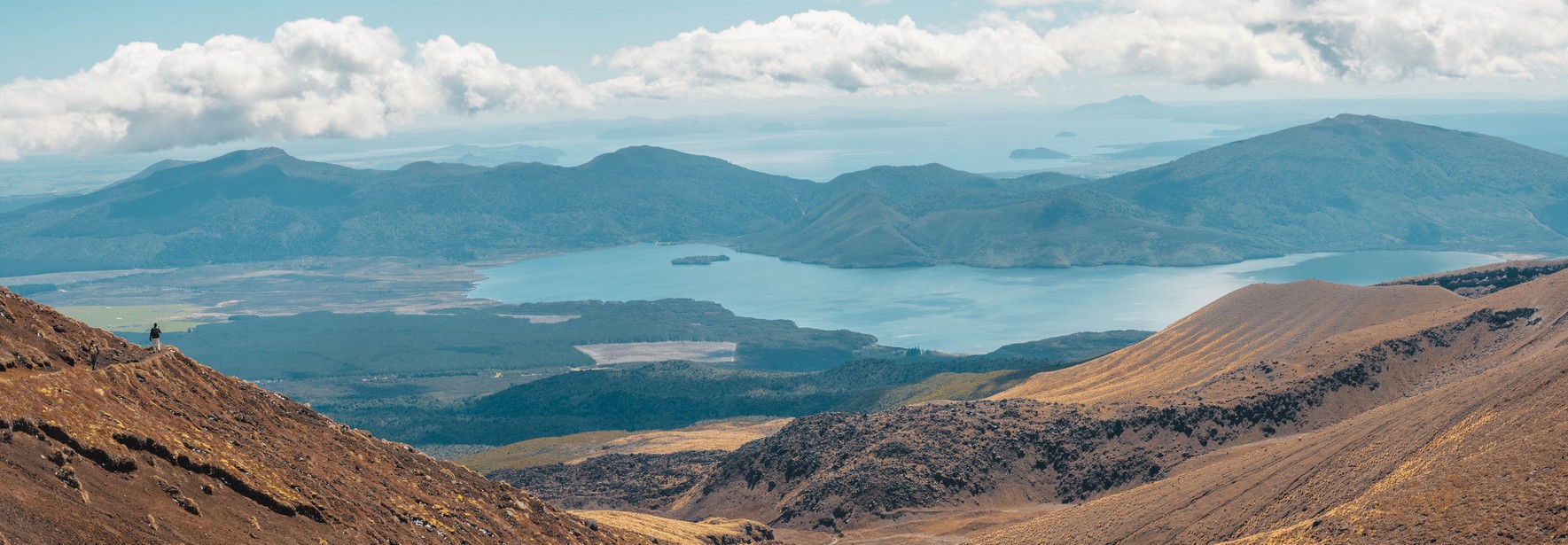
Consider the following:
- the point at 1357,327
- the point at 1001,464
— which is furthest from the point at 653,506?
the point at 1357,327

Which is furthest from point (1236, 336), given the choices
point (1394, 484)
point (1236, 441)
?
point (1394, 484)

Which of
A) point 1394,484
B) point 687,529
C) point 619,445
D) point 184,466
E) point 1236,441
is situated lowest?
point 619,445

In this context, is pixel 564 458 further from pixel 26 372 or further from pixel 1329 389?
pixel 26 372

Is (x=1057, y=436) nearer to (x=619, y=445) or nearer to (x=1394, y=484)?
(x=1394, y=484)

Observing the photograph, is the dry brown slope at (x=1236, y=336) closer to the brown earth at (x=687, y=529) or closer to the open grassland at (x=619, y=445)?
the open grassland at (x=619, y=445)

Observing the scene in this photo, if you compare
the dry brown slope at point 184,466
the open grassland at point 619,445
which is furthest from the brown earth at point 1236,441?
the dry brown slope at point 184,466

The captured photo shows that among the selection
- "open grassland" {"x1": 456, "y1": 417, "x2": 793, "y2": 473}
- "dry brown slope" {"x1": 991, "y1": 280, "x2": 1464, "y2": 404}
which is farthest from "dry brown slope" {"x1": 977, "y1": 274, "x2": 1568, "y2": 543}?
"open grassland" {"x1": 456, "y1": 417, "x2": 793, "y2": 473}

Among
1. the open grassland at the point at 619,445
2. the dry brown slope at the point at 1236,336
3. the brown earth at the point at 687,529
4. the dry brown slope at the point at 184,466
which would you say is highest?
the dry brown slope at the point at 184,466
